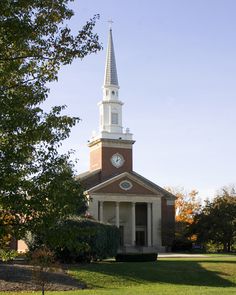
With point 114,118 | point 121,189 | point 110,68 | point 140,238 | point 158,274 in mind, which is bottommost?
point 158,274

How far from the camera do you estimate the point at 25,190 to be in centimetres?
991

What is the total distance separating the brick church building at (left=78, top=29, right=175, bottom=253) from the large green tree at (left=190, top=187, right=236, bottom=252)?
5619 mm

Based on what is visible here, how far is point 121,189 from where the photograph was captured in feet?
208

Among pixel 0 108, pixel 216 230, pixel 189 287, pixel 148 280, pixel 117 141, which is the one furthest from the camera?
pixel 117 141

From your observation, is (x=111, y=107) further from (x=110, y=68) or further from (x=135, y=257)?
(x=135, y=257)

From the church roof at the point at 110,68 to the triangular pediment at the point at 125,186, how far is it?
12050 mm

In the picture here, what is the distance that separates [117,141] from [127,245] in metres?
13.3

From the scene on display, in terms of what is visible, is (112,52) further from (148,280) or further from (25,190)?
(25,190)

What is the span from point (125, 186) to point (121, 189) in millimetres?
621

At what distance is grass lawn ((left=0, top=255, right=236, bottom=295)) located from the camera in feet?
84.8

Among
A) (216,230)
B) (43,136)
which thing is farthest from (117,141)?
(43,136)

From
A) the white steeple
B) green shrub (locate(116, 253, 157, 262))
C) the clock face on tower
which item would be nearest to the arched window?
the white steeple

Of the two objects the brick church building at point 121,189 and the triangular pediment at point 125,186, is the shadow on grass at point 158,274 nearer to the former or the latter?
the triangular pediment at point 125,186

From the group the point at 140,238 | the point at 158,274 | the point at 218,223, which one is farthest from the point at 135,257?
the point at 140,238
